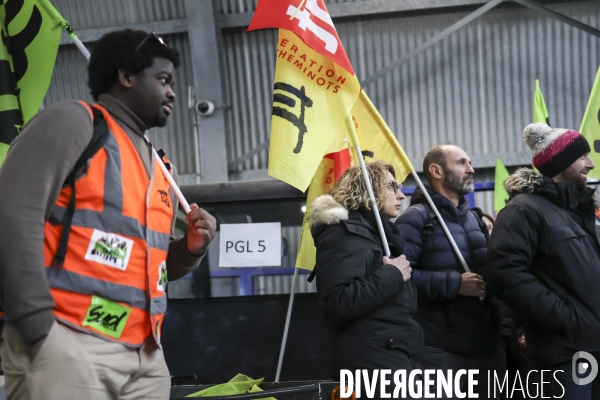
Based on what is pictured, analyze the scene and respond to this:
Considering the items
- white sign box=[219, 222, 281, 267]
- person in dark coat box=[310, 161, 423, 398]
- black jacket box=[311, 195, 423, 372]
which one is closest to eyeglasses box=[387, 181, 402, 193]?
person in dark coat box=[310, 161, 423, 398]

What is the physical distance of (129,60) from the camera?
2.02 meters

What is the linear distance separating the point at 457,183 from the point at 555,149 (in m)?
0.56

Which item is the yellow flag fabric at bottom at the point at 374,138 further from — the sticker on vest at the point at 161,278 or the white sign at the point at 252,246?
the sticker on vest at the point at 161,278

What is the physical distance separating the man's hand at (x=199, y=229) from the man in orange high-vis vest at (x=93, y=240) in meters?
0.10

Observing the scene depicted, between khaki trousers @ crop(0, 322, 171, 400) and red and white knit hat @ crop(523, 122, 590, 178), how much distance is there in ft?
8.26

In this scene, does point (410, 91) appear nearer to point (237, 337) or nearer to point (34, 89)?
point (237, 337)

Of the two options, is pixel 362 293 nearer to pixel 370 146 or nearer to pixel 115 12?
pixel 370 146

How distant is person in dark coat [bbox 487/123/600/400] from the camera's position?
3.23 meters

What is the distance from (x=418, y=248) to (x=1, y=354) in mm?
2388

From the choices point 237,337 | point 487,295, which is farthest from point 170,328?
point 487,295

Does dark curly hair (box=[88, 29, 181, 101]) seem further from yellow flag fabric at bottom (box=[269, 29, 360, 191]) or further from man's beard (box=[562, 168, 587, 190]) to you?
man's beard (box=[562, 168, 587, 190])

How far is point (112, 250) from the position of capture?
6.02 feet

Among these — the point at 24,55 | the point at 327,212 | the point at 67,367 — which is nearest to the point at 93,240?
the point at 67,367

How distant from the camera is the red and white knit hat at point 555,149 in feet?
11.9
